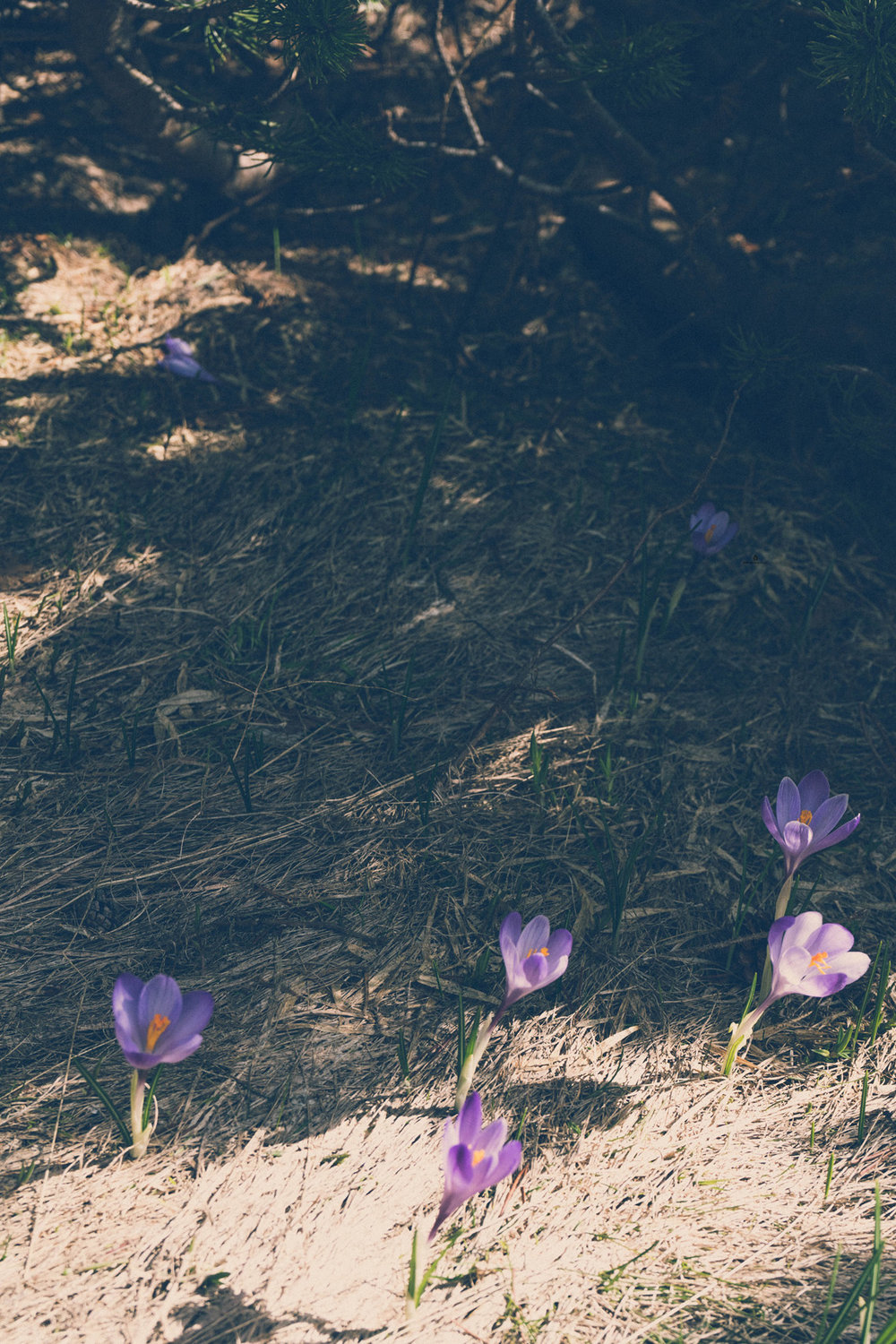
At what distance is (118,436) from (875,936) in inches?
86.0

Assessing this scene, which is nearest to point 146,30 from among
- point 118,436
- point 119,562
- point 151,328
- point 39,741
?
point 151,328

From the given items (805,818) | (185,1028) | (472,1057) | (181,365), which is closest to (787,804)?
(805,818)

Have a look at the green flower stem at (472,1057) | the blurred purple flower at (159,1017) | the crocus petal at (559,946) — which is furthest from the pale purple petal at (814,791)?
the blurred purple flower at (159,1017)

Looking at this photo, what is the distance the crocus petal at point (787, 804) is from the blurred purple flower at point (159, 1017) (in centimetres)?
95

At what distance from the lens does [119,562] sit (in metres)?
2.22

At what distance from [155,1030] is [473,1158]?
1.47 feet

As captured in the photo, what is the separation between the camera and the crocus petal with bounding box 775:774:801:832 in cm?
154

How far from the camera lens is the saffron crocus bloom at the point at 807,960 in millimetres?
1363

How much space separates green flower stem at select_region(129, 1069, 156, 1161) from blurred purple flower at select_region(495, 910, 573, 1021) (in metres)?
0.50

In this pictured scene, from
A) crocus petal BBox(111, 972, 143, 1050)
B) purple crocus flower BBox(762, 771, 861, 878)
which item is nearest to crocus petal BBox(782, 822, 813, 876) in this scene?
purple crocus flower BBox(762, 771, 861, 878)

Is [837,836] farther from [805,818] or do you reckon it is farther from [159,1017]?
[159,1017]

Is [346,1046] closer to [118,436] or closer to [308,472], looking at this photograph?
[308,472]

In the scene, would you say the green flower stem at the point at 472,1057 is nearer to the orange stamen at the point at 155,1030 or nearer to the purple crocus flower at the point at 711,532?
the orange stamen at the point at 155,1030

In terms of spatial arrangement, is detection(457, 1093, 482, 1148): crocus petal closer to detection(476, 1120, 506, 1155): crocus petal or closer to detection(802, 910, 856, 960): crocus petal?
detection(476, 1120, 506, 1155): crocus petal
